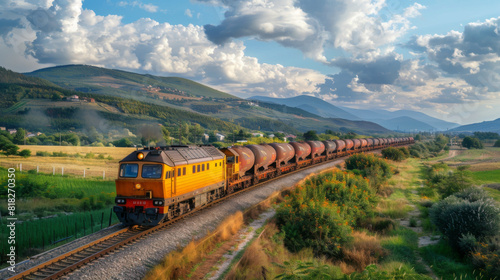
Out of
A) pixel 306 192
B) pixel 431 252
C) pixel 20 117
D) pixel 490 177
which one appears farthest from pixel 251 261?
pixel 20 117

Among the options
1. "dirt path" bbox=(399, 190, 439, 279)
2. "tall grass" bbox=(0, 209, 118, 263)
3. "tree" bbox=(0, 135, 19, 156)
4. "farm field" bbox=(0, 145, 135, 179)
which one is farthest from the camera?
"tree" bbox=(0, 135, 19, 156)

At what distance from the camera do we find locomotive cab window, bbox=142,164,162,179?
15922 millimetres

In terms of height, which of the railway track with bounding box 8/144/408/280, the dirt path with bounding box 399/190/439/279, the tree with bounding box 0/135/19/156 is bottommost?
the dirt path with bounding box 399/190/439/279

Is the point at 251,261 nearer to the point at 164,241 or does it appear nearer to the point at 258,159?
the point at 164,241

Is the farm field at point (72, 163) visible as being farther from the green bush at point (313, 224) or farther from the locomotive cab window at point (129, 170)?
the green bush at point (313, 224)

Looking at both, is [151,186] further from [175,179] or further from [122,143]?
[122,143]

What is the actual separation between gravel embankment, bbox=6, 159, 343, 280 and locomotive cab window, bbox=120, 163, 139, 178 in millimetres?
3309

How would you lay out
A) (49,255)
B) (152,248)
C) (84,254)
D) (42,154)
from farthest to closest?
1. (42,154)
2. (152,248)
3. (84,254)
4. (49,255)

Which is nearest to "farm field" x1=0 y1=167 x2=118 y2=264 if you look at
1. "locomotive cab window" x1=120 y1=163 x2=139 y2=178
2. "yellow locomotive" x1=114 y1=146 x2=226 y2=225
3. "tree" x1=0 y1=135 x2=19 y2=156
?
"yellow locomotive" x1=114 y1=146 x2=226 y2=225

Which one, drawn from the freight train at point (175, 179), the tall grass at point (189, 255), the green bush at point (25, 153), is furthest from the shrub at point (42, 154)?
the tall grass at point (189, 255)

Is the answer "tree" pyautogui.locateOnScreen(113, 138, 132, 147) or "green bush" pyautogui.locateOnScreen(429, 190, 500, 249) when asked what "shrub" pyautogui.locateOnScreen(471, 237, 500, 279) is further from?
"tree" pyautogui.locateOnScreen(113, 138, 132, 147)

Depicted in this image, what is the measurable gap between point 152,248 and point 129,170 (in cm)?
460

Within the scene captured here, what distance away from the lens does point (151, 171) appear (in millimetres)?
16078

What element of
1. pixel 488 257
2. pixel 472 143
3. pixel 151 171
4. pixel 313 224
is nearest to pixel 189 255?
pixel 151 171
